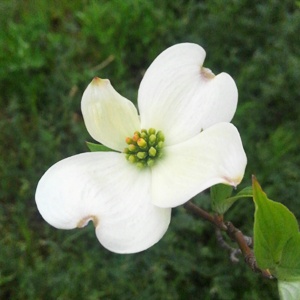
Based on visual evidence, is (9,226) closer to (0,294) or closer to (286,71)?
(0,294)

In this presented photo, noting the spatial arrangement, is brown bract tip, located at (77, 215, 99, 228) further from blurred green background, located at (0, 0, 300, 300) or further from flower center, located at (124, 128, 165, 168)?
blurred green background, located at (0, 0, 300, 300)

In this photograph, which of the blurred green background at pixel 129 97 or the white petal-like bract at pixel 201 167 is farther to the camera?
the blurred green background at pixel 129 97

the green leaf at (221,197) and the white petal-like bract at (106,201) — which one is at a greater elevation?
the white petal-like bract at (106,201)

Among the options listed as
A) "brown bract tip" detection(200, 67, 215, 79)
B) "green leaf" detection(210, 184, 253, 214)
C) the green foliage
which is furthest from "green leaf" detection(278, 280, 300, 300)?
"brown bract tip" detection(200, 67, 215, 79)

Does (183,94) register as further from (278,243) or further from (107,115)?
(278,243)

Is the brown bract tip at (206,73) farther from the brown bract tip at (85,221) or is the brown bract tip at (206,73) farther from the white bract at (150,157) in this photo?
the brown bract tip at (85,221)

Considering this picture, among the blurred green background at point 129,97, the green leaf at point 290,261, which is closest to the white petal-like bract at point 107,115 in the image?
the green leaf at point 290,261

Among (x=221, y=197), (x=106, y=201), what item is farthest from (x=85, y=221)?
(x=221, y=197)
